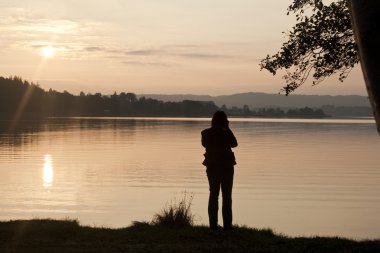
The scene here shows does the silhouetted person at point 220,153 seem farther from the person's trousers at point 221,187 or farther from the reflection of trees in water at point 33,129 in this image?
the reflection of trees in water at point 33,129

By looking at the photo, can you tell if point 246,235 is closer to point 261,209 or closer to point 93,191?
point 261,209

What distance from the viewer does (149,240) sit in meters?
10.5

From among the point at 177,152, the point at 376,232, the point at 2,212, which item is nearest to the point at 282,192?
the point at 376,232

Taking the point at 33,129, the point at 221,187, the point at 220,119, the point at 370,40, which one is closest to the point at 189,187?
the point at 221,187

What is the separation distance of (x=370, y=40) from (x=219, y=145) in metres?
5.88

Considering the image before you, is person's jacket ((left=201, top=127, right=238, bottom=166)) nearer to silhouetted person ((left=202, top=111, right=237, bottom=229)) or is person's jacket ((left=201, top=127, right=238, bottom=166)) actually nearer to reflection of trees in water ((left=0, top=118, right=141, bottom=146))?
silhouetted person ((left=202, top=111, right=237, bottom=229))


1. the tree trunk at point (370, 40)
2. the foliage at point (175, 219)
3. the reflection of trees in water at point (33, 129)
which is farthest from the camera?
the reflection of trees in water at point (33, 129)

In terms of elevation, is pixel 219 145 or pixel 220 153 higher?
pixel 219 145

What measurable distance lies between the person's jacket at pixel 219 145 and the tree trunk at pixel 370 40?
549 cm

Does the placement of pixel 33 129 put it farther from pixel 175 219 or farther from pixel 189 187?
pixel 175 219

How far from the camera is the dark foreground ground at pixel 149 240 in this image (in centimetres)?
962

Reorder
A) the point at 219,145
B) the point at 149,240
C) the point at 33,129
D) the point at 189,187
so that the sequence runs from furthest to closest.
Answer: the point at 33,129, the point at 189,187, the point at 219,145, the point at 149,240

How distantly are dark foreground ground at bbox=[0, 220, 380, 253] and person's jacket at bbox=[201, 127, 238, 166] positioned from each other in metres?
1.43

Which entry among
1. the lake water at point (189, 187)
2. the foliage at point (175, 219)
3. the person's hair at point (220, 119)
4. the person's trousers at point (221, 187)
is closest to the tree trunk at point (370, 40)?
the person's hair at point (220, 119)
